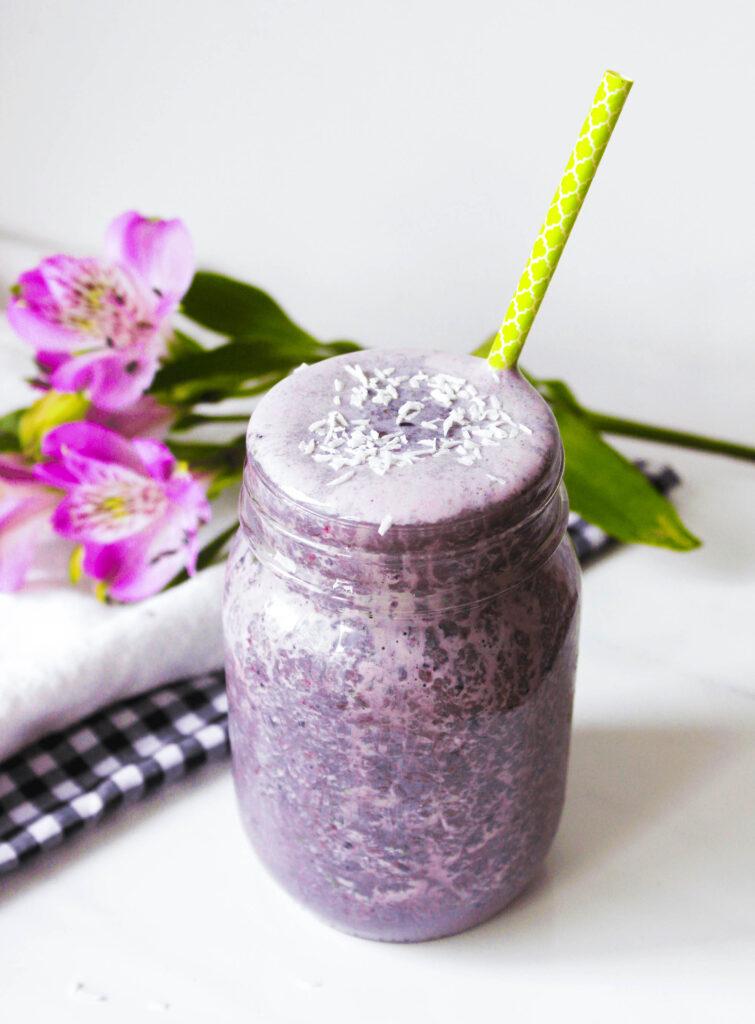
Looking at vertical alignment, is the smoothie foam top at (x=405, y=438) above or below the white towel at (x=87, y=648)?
above

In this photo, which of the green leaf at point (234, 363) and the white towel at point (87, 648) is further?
the green leaf at point (234, 363)

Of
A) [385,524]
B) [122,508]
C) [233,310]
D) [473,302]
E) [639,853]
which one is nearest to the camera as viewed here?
[385,524]

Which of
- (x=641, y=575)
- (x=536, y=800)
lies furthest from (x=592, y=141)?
(x=641, y=575)

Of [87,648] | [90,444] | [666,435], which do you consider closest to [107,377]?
[90,444]

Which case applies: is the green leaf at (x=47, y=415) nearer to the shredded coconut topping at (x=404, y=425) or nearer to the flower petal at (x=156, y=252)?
the flower petal at (x=156, y=252)

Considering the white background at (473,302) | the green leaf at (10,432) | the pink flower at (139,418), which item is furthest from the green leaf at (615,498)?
the green leaf at (10,432)

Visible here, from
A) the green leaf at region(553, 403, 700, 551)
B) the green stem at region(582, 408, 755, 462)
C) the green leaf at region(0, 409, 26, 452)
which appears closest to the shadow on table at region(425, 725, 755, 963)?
the green leaf at region(553, 403, 700, 551)

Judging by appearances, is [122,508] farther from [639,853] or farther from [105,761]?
[639,853]

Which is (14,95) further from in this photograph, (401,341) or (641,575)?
(641,575)
